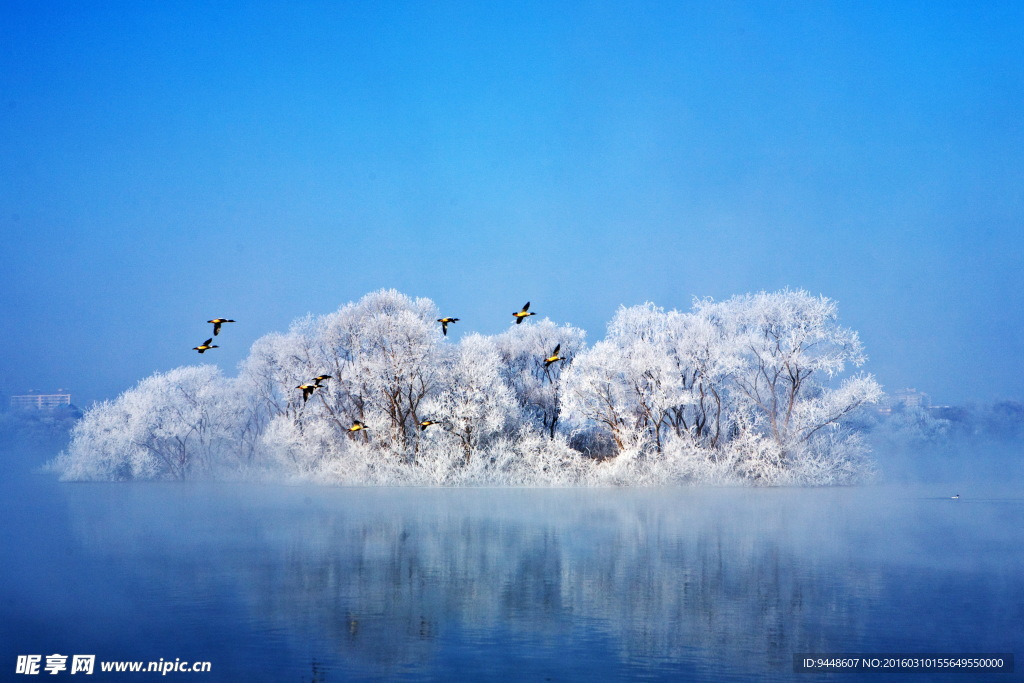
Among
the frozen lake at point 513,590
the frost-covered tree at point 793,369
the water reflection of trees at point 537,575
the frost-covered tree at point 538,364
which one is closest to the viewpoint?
the frozen lake at point 513,590

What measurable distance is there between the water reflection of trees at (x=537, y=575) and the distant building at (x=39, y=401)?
54510mm

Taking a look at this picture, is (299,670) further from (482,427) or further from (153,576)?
(482,427)

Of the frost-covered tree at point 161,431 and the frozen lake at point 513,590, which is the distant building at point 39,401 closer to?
the frost-covered tree at point 161,431

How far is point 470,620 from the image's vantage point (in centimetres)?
1645

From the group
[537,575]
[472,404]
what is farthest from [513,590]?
[472,404]

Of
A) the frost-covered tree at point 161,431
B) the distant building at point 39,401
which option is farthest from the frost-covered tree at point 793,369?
the distant building at point 39,401

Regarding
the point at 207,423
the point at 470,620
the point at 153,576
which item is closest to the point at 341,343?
the point at 207,423

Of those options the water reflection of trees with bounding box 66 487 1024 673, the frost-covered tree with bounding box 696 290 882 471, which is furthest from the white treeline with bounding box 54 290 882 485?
the water reflection of trees with bounding box 66 487 1024 673

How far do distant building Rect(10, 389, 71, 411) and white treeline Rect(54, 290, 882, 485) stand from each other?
22276mm

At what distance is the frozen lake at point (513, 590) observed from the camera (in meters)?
13.9

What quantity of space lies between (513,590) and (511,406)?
1574 inches

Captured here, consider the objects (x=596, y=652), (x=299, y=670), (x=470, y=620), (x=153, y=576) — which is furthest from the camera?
(x=153, y=576)

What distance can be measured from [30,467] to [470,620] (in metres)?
73.5

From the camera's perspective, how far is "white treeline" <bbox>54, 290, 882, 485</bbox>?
52656mm
